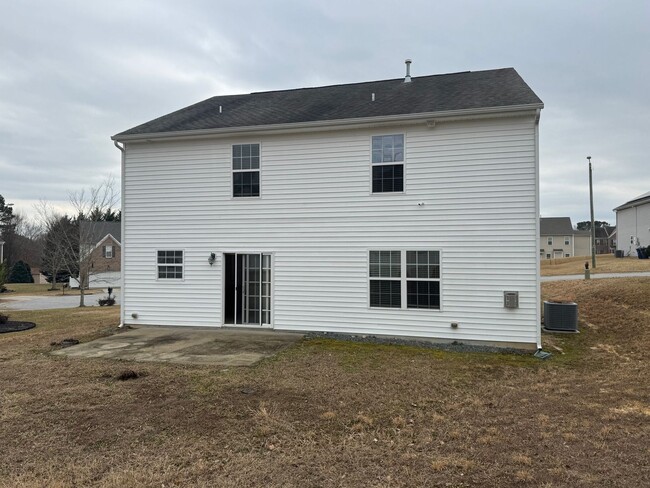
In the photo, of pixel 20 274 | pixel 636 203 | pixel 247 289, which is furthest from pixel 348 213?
pixel 20 274

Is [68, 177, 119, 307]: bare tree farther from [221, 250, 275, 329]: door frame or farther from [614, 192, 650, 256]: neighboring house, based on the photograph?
[614, 192, 650, 256]: neighboring house

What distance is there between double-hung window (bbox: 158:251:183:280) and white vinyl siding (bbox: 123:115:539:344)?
0.21 metres

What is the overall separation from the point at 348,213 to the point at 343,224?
31cm

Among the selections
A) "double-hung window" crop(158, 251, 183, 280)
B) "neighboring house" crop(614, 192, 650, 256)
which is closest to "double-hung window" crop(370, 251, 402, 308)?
"double-hung window" crop(158, 251, 183, 280)

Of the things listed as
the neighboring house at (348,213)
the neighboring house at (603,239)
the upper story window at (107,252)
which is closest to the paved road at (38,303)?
the upper story window at (107,252)

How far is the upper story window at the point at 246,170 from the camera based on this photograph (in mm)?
10477

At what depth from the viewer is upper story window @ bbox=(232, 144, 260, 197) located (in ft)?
34.4

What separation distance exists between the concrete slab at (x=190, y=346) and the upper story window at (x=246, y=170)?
3806 millimetres

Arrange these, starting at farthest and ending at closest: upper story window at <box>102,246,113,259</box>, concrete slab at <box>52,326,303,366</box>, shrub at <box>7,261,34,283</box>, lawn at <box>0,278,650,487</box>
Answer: shrub at <box>7,261,34,283</box> < upper story window at <box>102,246,113,259</box> < concrete slab at <box>52,326,303,366</box> < lawn at <box>0,278,650,487</box>

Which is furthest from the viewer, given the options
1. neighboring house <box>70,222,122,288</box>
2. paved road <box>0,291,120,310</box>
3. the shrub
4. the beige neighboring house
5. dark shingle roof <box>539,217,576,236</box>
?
dark shingle roof <box>539,217,576,236</box>

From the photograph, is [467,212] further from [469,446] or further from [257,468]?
[257,468]

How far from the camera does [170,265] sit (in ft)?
36.0

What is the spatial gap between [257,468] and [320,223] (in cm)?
691

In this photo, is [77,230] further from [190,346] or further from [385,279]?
[385,279]
